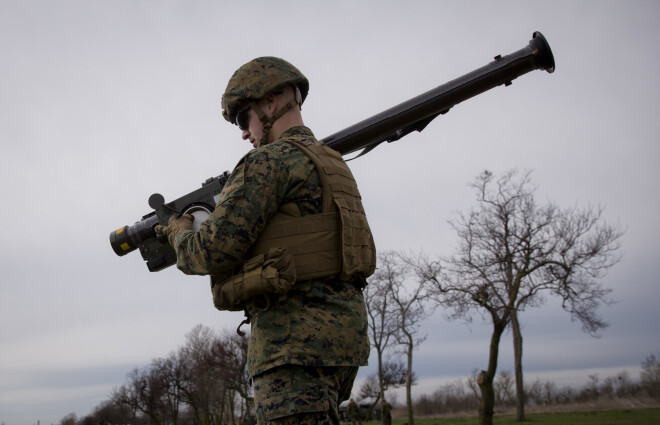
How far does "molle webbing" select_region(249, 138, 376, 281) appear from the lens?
2.75 meters

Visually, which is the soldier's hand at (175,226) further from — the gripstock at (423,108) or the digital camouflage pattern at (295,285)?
the gripstock at (423,108)

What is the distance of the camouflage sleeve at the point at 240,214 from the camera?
2727 mm

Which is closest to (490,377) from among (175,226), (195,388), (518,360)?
(518,360)

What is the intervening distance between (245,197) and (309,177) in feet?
1.18

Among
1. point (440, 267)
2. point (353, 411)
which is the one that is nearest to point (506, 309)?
point (440, 267)

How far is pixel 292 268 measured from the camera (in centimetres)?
268

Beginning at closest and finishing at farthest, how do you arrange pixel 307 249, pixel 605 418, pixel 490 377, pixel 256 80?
pixel 307 249, pixel 256 80, pixel 490 377, pixel 605 418

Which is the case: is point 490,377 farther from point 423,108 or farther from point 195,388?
point 195,388

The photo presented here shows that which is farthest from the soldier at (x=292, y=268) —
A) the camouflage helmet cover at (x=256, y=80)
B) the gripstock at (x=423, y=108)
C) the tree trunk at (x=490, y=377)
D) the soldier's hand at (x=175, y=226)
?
the tree trunk at (x=490, y=377)

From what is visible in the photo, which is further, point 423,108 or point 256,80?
point 423,108

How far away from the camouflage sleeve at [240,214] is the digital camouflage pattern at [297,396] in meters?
0.59

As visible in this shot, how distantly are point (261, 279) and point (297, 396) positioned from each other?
55 centimetres

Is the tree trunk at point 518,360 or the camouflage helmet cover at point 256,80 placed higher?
the camouflage helmet cover at point 256,80

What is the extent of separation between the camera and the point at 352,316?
2791mm
